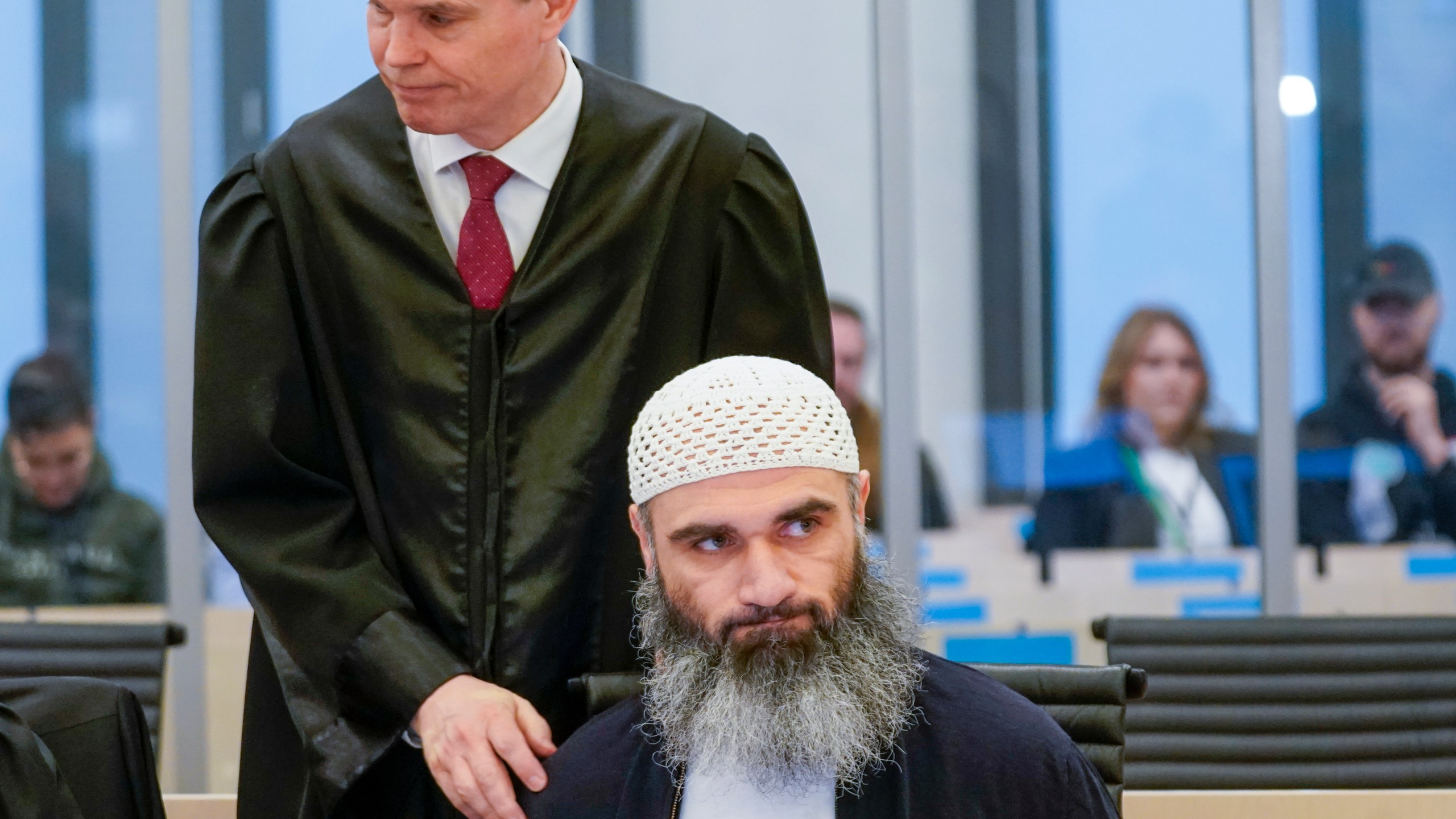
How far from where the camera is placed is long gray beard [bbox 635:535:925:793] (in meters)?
1.53

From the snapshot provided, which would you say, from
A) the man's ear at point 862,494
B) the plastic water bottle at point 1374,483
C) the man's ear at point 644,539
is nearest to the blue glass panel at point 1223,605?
the plastic water bottle at point 1374,483

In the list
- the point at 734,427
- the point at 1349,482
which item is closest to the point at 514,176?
the point at 734,427

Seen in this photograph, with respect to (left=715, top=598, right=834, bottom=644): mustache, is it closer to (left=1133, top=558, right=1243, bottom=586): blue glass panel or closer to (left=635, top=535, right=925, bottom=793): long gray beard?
(left=635, top=535, right=925, bottom=793): long gray beard

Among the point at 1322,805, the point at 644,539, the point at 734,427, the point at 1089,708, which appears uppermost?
the point at 734,427

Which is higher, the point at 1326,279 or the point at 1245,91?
the point at 1245,91

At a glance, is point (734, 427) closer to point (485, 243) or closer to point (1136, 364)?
point (485, 243)

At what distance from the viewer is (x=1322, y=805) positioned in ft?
5.78

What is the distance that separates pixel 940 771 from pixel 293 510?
2.50 feet

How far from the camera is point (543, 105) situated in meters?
1.77

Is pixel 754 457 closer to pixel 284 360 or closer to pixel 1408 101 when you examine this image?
pixel 284 360

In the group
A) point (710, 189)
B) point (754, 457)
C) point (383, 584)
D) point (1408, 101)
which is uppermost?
point (1408, 101)

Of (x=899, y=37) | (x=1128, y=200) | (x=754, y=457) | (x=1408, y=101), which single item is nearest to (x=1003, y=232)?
(x=1128, y=200)

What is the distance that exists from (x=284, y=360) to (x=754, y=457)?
56cm

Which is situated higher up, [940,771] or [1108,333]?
[1108,333]
